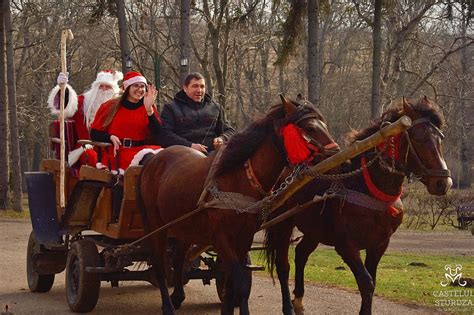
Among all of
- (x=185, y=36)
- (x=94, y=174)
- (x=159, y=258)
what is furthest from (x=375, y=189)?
(x=185, y=36)

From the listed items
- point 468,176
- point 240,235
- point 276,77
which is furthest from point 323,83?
point 240,235

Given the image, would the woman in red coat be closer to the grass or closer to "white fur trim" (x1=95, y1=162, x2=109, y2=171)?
"white fur trim" (x1=95, y1=162, x2=109, y2=171)

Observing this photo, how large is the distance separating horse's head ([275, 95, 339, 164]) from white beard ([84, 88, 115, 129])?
4089mm

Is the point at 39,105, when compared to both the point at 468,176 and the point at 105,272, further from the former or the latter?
the point at 105,272

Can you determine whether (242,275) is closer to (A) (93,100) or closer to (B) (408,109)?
(B) (408,109)

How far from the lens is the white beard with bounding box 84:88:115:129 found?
9.76m

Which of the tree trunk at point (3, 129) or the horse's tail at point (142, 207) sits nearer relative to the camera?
the horse's tail at point (142, 207)

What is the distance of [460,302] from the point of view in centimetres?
846

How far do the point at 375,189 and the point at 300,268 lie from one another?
4.76 feet

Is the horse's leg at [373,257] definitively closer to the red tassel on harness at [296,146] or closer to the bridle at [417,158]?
the bridle at [417,158]

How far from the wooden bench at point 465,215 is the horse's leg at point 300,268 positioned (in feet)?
45.1

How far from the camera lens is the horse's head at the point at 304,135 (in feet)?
20.0

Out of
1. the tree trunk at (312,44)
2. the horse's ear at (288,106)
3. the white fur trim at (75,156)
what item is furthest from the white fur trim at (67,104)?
the tree trunk at (312,44)

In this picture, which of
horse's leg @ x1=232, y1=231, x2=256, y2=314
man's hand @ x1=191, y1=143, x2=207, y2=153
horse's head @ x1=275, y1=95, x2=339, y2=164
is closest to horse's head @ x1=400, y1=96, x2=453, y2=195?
horse's head @ x1=275, y1=95, x2=339, y2=164
